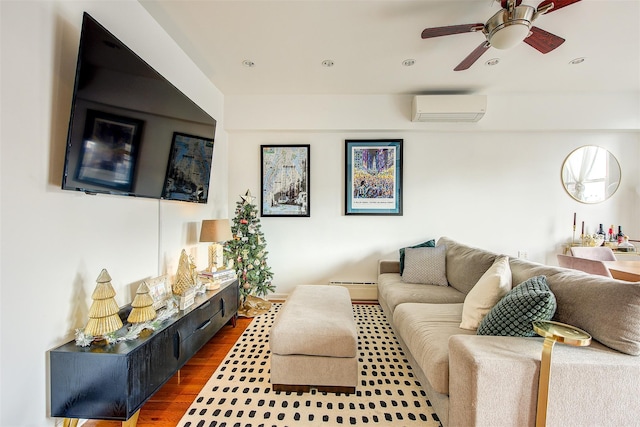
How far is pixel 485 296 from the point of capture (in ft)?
5.38

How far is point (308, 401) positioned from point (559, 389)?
134 cm

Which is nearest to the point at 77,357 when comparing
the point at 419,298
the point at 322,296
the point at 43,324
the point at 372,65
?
the point at 43,324

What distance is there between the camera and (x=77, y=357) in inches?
49.9

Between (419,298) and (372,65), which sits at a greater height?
(372,65)

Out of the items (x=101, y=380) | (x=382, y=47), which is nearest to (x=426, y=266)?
(x=382, y=47)

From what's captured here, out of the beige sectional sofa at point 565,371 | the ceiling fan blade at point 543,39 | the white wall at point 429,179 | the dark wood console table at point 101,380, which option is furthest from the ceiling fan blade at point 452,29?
the dark wood console table at point 101,380

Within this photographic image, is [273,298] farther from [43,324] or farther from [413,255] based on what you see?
[43,324]

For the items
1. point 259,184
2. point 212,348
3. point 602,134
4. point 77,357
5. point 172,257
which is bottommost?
point 212,348

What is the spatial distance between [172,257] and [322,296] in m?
1.43

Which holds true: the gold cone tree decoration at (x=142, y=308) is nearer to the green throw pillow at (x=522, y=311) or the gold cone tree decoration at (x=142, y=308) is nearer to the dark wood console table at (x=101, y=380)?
the dark wood console table at (x=101, y=380)

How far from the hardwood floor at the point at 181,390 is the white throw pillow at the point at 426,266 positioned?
1.97 m

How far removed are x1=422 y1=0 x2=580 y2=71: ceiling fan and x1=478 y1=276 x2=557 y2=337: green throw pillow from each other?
5.17 ft

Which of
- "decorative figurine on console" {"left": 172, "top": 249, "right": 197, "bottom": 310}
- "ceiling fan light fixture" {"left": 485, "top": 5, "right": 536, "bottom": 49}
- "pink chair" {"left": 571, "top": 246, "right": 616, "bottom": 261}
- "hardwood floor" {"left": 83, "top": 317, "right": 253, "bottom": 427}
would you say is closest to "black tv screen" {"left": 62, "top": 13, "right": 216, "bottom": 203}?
"decorative figurine on console" {"left": 172, "top": 249, "right": 197, "bottom": 310}

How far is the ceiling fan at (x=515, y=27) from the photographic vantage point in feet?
5.12
